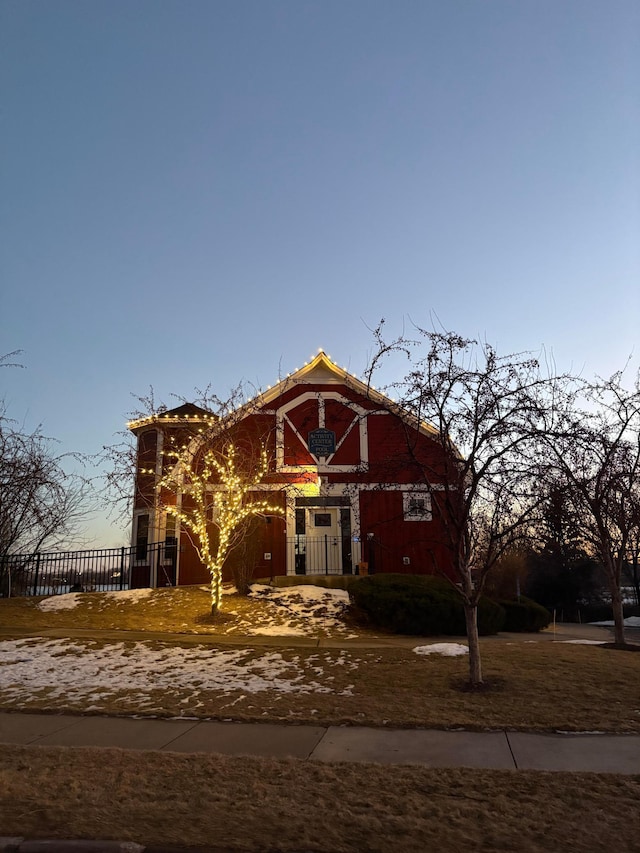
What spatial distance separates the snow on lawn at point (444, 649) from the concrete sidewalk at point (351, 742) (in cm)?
453

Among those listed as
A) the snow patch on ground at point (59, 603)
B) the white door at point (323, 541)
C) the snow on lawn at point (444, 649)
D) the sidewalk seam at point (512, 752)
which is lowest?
the sidewalk seam at point (512, 752)

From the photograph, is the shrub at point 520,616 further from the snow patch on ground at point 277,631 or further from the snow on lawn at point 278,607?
the snow patch on ground at point 277,631

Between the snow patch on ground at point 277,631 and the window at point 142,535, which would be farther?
the window at point 142,535

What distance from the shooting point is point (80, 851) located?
13.5 ft

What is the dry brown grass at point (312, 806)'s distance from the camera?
13.7 ft

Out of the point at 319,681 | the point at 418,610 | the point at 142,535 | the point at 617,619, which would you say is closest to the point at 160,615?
the point at 418,610

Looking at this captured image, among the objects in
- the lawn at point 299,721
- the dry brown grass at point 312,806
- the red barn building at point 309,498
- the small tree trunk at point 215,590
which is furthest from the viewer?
the red barn building at point 309,498

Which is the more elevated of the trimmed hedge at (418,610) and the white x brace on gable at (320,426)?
the white x brace on gable at (320,426)

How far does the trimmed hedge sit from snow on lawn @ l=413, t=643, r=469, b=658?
2393 millimetres

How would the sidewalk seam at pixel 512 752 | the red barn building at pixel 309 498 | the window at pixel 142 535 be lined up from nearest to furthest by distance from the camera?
the sidewalk seam at pixel 512 752, the red barn building at pixel 309 498, the window at pixel 142 535

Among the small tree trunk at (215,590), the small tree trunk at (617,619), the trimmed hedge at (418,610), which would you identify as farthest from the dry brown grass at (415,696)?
the small tree trunk at (215,590)

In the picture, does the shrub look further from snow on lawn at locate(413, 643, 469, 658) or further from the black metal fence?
the black metal fence

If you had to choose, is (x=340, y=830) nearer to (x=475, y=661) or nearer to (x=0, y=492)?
(x=475, y=661)

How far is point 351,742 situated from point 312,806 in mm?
1936
